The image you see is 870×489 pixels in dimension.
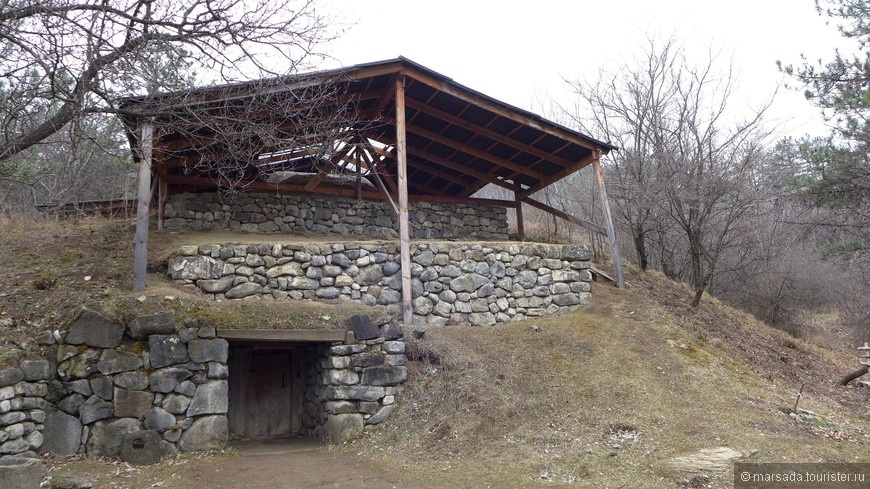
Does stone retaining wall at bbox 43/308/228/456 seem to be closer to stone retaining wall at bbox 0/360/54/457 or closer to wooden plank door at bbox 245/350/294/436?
stone retaining wall at bbox 0/360/54/457

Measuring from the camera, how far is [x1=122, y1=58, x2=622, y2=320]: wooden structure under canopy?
8.23 meters

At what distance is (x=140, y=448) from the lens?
7.15m

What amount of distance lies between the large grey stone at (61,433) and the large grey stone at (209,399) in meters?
1.28

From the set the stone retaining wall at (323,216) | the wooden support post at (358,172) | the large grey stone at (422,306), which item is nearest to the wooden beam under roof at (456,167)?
the wooden support post at (358,172)

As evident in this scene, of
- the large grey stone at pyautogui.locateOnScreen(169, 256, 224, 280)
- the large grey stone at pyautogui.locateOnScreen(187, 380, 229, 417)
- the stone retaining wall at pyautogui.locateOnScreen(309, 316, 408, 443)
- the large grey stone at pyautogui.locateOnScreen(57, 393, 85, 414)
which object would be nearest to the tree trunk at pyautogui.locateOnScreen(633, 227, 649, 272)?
the stone retaining wall at pyautogui.locateOnScreen(309, 316, 408, 443)

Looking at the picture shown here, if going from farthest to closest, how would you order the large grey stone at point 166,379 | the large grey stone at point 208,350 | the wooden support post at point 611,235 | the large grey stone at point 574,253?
the wooden support post at point 611,235 → the large grey stone at point 574,253 → the large grey stone at point 208,350 → the large grey stone at point 166,379

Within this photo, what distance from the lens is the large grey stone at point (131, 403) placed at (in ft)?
24.0

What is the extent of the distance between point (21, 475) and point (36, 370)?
206 centimetres

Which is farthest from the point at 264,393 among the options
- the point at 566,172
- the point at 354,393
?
the point at 566,172

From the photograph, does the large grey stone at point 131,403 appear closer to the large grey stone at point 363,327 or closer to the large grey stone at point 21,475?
the large grey stone at point 21,475

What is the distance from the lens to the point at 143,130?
8023 mm

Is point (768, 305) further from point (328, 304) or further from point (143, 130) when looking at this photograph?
point (143, 130)

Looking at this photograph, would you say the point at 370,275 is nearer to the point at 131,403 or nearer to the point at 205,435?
the point at 205,435

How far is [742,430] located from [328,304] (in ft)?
20.4
